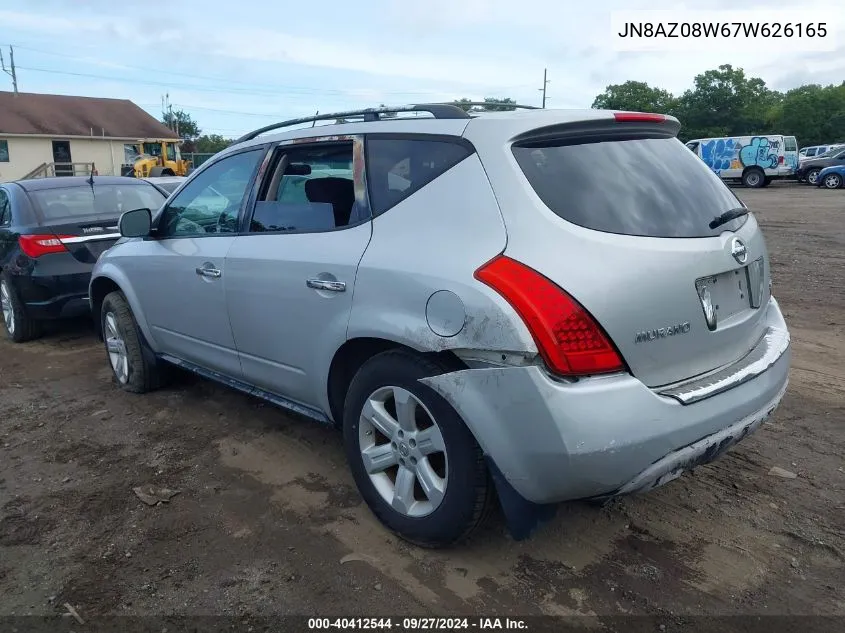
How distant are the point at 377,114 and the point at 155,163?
31.5 meters

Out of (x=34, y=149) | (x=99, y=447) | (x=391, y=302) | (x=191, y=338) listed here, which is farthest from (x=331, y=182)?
(x=34, y=149)

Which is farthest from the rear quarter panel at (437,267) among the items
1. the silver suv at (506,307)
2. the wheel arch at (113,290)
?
the wheel arch at (113,290)

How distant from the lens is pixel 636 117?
2.99 meters

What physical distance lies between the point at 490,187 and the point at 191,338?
2391 mm

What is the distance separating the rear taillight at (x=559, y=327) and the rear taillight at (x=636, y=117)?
3.14 ft

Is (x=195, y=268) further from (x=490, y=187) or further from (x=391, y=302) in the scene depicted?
(x=490, y=187)

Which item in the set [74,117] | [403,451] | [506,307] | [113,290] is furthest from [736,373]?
[74,117]

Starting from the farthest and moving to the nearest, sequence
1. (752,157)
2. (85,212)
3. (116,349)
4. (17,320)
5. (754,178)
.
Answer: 1. (754,178)
2. (752,157)
3. (85,212)
4. (17,320)
5. (116,349)

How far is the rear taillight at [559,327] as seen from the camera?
2355 millimetres

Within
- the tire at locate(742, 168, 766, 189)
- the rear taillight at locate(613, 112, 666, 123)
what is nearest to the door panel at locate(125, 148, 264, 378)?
the rear taillight at locate(613, 112, 666, 123)

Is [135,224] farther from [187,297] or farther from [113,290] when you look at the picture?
[113,290]

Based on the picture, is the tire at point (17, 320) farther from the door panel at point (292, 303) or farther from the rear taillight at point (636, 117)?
the rear taillight at point (636, 117)

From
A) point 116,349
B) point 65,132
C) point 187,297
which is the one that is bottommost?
point 116,349

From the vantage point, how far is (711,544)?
2.96m
